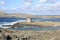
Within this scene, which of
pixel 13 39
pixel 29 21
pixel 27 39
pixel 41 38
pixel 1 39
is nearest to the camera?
pixel 1 39

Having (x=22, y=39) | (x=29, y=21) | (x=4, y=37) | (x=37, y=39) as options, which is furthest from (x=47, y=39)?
(x=29, y=21)

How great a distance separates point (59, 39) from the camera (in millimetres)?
19172

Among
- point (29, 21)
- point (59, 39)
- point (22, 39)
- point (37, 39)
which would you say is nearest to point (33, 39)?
point (37, 39)

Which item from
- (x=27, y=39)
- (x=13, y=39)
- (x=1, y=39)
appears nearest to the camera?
(x=1, y=39)

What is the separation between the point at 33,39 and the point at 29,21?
151 feet

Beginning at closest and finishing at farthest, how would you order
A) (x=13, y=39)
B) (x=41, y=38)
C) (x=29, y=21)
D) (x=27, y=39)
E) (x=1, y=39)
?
(x=1, y=39)
(x=13, y=39)
(x=27, y=39)
(x=41, y=38)
(x=29, y=21)

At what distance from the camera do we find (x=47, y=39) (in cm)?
2233

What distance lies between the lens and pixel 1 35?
1891 cm

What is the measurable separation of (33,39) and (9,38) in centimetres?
356

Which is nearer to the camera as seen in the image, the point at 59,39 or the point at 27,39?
the point at 59,39

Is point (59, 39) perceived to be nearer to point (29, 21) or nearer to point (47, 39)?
point (47, 39)

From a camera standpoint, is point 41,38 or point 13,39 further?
point 41,38

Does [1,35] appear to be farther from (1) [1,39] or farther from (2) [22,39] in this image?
(2) [22,39]

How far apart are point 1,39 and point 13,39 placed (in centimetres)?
158
